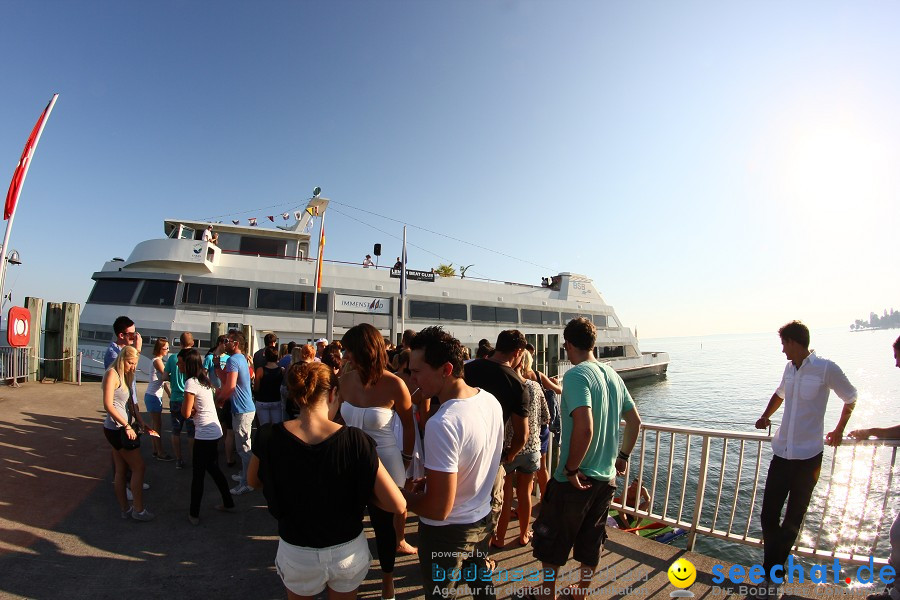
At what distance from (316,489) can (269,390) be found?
3.73m

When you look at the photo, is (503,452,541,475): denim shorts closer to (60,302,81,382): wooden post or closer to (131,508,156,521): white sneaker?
(131,508,156,521): white sneaker

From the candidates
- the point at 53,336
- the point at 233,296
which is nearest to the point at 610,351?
the point at 233,296

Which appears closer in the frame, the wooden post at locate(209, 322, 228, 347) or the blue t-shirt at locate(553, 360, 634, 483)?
the blue t-shirt at locate(553, 360, 634, 483)

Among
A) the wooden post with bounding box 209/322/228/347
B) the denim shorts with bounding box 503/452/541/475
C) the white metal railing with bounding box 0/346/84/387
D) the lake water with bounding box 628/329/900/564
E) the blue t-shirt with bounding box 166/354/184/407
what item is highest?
the denim shorts with bounding box 503/452/541/475

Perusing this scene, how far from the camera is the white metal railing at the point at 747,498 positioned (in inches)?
130

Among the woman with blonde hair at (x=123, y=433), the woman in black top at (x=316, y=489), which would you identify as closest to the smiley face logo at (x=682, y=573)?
the woman in black top at (x=316, y=489)

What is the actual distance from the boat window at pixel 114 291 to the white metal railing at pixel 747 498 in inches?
620

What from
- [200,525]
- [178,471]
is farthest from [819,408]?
[178,471]

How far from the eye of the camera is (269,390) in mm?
5195

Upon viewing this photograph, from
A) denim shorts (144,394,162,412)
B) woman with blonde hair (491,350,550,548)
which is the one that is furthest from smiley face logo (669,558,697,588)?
denim shorts (144,394,162,412)

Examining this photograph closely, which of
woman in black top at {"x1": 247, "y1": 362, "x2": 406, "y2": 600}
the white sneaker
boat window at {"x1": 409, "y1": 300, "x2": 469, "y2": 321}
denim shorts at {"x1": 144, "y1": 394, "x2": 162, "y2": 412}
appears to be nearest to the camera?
woman in black top at {"x1": 247, "y1": 362, "x2": 406, "y2": 600}

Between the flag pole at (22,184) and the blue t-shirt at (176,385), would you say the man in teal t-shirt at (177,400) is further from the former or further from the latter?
the flag pole at (22,184)

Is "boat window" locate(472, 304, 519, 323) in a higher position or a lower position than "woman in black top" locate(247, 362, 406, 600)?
lower

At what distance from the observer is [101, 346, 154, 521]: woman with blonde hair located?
3.73 metres
